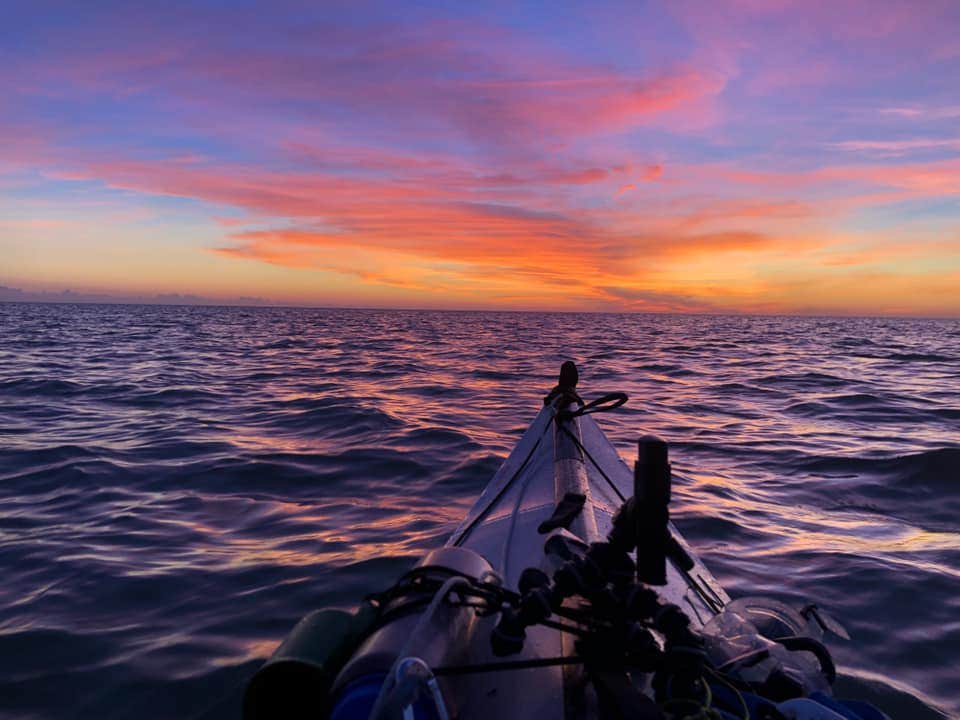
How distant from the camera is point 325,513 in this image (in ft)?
22.5

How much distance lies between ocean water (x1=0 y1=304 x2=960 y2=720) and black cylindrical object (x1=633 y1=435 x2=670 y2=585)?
2984mm

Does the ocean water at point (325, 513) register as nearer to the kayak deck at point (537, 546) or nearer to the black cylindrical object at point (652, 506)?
the kayak deck at point (537, 546)

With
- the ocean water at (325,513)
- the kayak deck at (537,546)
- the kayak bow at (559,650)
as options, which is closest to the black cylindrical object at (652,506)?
the kayak bow at (559,650)

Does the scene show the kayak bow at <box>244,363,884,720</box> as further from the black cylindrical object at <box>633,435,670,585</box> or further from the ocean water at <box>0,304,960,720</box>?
the ocean water at <box>0,304,960,720</box>

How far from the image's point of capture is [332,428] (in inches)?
448

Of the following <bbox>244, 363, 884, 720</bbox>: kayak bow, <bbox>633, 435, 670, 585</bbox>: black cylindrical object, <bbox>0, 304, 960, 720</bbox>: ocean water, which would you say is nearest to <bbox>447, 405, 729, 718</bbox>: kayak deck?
<bbox>244, 363, 884, 720</bbox>: kayak bow

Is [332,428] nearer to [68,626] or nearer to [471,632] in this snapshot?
[68,626]

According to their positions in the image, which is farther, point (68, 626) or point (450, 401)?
point (450, 401)

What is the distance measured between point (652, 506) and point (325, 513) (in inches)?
228

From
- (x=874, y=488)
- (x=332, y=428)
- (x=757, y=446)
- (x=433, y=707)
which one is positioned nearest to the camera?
(x=433, y=707)

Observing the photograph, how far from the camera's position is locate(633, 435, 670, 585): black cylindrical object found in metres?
1.77

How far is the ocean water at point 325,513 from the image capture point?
4.00 metres

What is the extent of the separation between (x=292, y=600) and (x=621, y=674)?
373cm

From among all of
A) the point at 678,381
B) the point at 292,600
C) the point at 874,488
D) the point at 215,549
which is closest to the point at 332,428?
the point at 215,549
